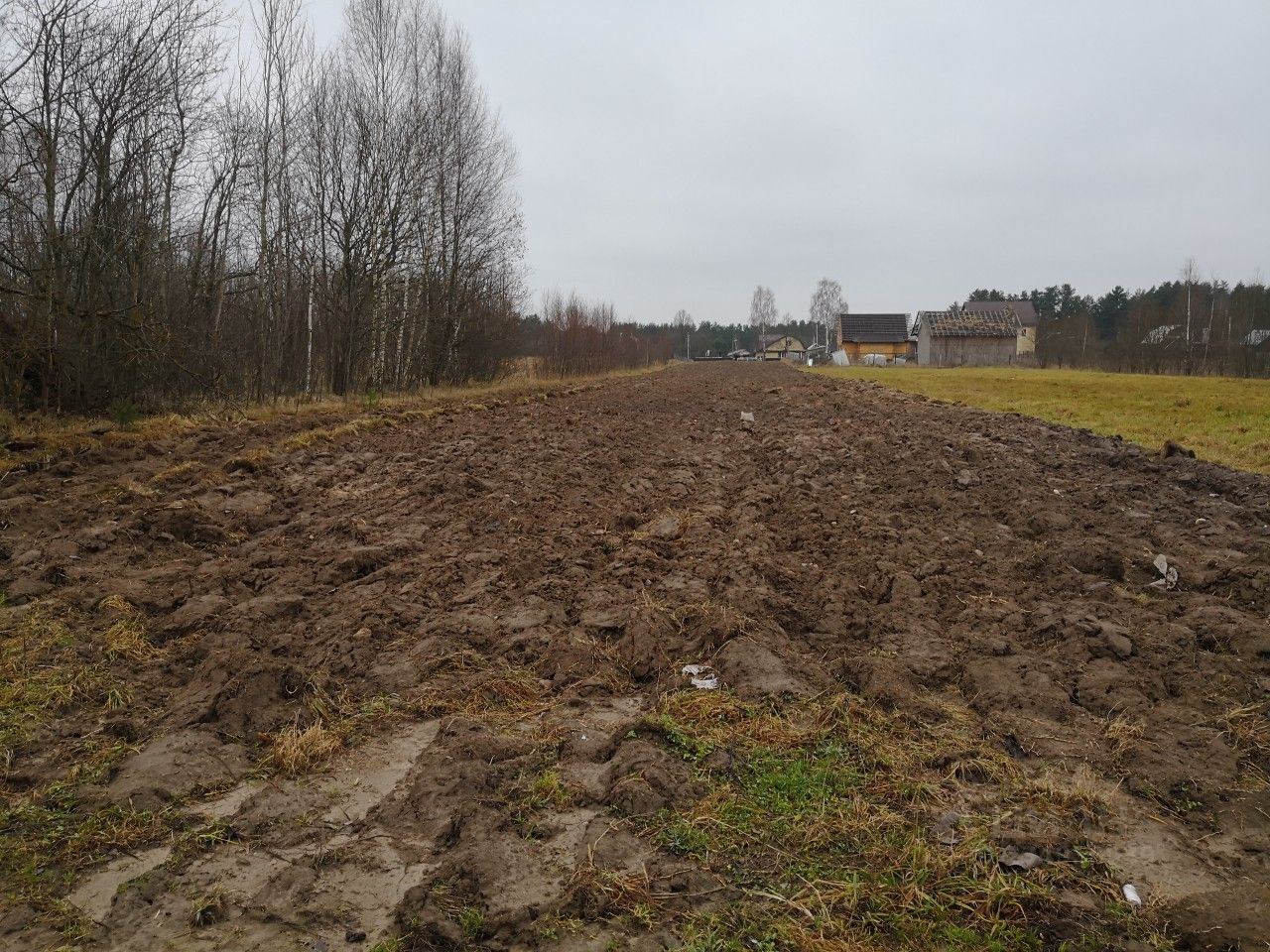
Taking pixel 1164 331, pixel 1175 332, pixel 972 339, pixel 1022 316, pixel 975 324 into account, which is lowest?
pixel 972 339

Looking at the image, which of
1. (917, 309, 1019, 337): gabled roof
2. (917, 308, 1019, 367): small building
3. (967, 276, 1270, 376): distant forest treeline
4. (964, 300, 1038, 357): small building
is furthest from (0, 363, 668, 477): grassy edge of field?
(964, 300, 1038, 357): small building

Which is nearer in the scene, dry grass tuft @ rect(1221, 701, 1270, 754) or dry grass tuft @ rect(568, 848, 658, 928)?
dry grass tuft @ rect(568, 848, 658, 928)

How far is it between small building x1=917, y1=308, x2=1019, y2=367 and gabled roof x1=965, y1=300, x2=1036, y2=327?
3717 mm

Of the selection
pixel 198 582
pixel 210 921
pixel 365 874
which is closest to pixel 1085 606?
pixel 365 874

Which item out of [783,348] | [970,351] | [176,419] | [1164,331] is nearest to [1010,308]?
[970,351]

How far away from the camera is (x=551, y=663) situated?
4039 mm

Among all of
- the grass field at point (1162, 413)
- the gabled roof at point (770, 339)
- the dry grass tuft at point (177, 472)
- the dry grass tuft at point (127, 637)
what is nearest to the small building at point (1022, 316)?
the gabled roof at point (770, 339)

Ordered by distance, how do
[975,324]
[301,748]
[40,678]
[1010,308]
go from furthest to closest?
[1010,308] < [975,324] < [40,678] < [301,748]

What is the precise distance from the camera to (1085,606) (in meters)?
4.65

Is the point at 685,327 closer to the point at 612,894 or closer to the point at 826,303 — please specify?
the point at 826,303

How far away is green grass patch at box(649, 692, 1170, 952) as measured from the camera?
7.19ft

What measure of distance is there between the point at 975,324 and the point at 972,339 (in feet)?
Result: 4.89

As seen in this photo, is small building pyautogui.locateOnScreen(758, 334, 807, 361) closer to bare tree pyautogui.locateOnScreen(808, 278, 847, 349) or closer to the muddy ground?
bare tree pyautogui.locateOnScreen(808, 278, 847, 349)

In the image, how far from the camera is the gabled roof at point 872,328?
85.9 metres
